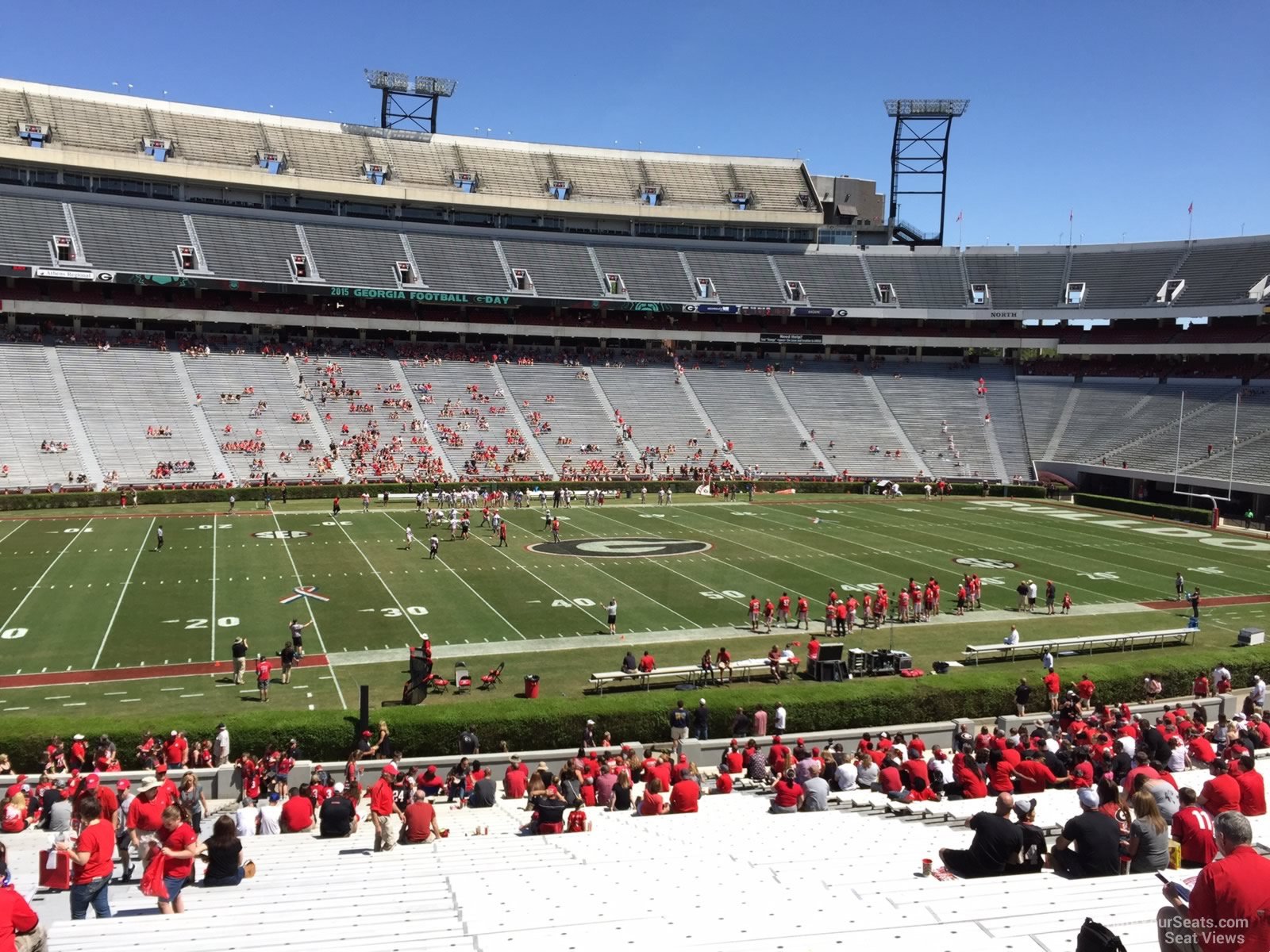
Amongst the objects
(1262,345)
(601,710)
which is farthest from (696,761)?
(1262,345)

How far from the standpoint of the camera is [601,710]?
20.3 meters

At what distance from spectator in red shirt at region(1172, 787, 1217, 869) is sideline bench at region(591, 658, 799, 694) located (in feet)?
49.5

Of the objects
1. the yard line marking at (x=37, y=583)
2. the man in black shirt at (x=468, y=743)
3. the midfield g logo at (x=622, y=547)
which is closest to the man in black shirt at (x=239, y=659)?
the man in black shirt at (x=468, y=743)

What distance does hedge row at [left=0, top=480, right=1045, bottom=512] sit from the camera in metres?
47.6

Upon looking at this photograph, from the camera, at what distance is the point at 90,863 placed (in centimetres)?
834

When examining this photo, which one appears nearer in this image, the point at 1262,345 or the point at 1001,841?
the point at 1001,841

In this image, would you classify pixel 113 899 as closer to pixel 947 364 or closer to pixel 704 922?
pixel 704 922

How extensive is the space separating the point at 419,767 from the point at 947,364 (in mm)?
70420

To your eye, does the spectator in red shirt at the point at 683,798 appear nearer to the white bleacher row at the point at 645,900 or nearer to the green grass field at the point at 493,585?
A: the white bleacher row at the point at 645,900

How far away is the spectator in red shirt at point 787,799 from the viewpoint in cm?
1449

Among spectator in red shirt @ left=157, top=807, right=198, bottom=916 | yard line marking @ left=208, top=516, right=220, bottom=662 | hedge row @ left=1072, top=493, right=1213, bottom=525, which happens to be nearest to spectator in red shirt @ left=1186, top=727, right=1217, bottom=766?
spectator in red shirt @ left=157, top=807, right=198, bottom=916

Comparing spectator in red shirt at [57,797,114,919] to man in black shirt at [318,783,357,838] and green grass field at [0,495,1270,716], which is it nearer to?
man in black shirt at [318,783,357,838]

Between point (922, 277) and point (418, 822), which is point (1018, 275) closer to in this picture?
point (922, 277)

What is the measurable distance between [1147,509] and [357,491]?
4223 centimetres
